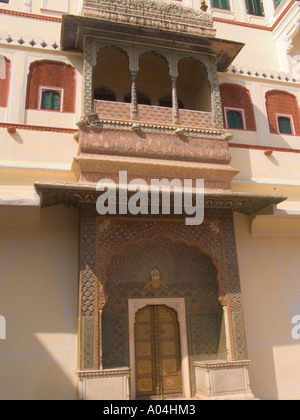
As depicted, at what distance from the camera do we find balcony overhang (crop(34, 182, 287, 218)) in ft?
21.4

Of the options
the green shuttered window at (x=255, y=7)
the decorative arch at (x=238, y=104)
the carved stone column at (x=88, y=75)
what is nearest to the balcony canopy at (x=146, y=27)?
the carved stone column at (x=88, y=75)

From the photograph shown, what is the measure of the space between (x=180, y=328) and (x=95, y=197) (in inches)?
121

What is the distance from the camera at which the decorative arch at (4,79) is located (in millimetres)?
8141

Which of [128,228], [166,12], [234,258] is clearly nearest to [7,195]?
[128,228]

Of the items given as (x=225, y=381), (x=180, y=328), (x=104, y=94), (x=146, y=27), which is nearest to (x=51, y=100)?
(x=104, y=94)

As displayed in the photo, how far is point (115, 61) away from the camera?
926 cm

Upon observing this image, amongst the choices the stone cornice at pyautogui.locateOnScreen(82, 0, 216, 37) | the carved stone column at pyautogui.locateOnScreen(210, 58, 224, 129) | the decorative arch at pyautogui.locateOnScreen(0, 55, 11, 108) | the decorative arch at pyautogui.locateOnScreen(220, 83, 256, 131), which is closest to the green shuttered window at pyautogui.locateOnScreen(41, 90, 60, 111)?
the decorative arch at pyautogui.locateOnScreen(0, 55, 11, 108)

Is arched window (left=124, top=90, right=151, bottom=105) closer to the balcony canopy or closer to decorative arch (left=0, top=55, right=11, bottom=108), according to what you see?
the balcony canopy

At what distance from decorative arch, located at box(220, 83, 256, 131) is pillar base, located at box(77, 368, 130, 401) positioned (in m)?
6.05

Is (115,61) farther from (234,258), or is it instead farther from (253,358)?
(253,358)

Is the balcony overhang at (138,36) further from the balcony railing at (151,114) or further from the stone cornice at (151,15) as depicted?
the balcony railing at (151,114)

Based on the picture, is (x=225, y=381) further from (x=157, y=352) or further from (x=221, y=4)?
(x=221, y=4)

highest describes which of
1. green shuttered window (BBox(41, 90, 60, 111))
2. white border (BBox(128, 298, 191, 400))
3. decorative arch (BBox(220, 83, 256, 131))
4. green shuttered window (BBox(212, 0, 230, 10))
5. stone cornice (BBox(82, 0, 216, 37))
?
green shuttered window (BBox(212, 0, 230, 10))

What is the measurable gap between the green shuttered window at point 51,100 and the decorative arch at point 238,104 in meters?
3.87
